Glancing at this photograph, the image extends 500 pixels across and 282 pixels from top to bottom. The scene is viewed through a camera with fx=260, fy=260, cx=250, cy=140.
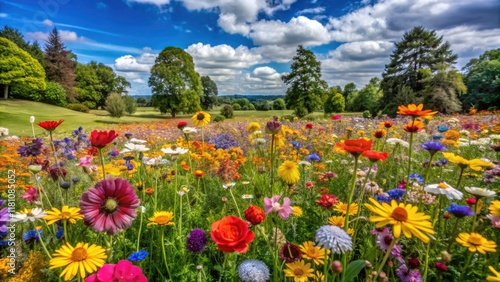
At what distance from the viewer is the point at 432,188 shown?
4.25 feet

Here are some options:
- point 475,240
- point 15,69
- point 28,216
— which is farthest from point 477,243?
point 15,69

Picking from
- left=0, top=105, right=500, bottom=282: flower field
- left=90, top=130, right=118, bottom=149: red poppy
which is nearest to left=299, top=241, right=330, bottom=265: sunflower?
left=0, top=105, right=500, bottom=282: flower field

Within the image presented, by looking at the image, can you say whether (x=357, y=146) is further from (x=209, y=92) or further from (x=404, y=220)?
(x=209, y=92)

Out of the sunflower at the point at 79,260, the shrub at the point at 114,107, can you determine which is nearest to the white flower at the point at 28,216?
the sunflower at the point at 79,260

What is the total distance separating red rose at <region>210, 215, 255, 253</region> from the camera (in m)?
0.83

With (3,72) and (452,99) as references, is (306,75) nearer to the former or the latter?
(452,99)

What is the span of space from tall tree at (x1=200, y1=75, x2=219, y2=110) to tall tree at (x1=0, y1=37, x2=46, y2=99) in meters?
23.9

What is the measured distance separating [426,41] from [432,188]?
29.8 metres

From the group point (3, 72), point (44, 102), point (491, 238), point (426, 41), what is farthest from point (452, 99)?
point (44, 102)

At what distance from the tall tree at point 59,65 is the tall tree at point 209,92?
1799 centimetres

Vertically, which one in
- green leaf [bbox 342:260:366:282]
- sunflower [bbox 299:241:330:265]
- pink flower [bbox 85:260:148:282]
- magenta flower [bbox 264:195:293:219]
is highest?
magenta flower [bbox 264:195:293:219]

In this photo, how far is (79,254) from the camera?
91 centimetres

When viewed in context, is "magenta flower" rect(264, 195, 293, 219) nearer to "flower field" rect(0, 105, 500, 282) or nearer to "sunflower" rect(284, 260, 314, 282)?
"flower field" rect(0, 105, 500, 282)

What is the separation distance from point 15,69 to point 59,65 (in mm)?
18627
